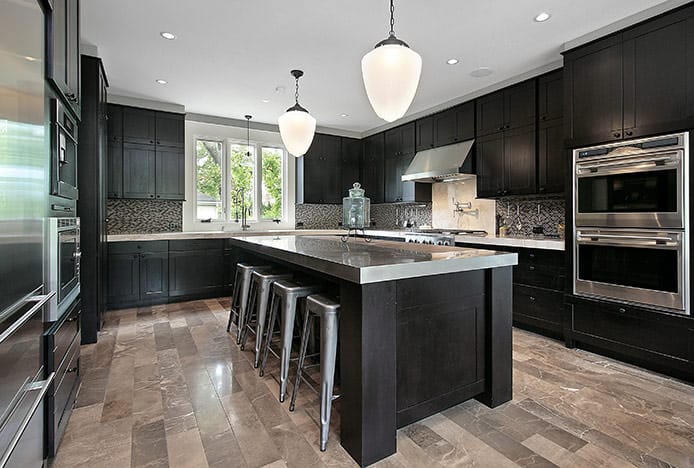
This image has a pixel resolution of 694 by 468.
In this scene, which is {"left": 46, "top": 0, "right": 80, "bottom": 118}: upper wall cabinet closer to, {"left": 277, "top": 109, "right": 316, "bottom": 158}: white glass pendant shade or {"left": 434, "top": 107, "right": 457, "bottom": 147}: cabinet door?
{"left": 277, "top": 109, "right": 316, "bottom": 158}: white glass pendant shade

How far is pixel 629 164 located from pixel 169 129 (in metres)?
5.43

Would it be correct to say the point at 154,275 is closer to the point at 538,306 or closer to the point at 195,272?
the point at 195,272

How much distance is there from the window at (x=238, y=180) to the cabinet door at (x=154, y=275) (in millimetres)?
1119

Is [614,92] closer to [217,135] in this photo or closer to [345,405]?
[345,405]

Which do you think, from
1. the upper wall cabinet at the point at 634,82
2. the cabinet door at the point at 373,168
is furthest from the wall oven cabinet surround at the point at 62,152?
the cabinet door at the point at 373,168

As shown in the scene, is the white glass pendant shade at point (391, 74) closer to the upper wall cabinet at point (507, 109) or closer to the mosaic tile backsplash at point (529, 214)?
the upper wall cabinet at point (507, 109)

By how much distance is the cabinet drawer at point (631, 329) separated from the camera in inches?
105

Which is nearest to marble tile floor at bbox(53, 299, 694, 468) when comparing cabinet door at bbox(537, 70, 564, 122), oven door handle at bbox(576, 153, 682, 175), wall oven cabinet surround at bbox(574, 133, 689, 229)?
wall oven cabinet surround at bbox(574, 133, 689, 229)

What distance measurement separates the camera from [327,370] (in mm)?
1915

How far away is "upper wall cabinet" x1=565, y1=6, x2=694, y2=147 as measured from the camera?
2650 millimetres

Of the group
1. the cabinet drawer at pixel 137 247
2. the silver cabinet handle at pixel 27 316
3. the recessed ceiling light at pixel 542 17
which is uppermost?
the recessed ceiling light at pixel 542 17

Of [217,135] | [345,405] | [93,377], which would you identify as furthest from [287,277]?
[217,135]

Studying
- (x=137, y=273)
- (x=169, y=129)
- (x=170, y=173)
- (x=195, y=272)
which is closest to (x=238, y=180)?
(x=170, y=173)

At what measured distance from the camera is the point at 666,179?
107 inches
